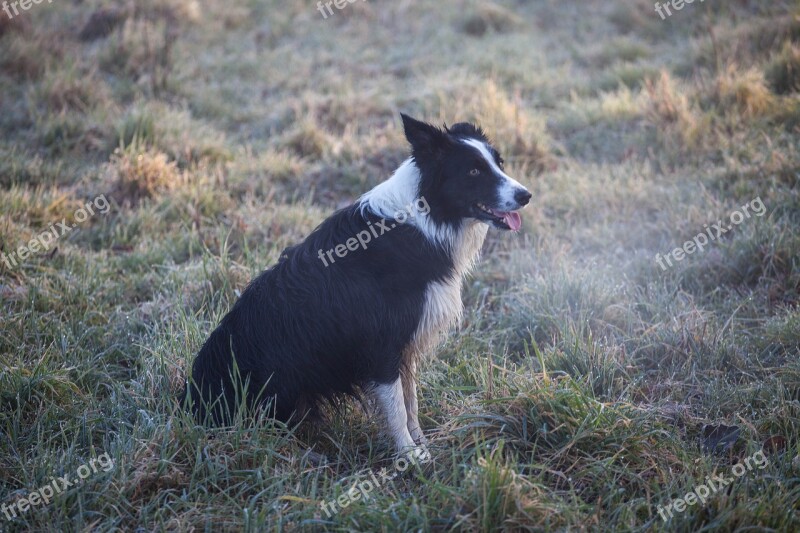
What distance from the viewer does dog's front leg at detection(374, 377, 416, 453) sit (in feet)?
11.6

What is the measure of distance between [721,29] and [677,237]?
17.4 feet

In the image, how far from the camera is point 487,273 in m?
5.61

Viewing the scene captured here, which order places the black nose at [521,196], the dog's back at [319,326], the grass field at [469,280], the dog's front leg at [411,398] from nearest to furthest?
the grass field at [469,280] → the dog's back at [319,326] → the black nose at [521,196] → the dog's front leg at [411,398]

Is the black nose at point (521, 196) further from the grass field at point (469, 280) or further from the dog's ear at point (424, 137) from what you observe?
the grass field at point (469, 280)

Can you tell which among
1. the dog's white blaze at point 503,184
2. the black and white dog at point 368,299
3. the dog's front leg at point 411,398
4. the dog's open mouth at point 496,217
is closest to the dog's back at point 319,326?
the black and white dog at point 368,299

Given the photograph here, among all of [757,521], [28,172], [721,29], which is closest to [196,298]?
[28,172]

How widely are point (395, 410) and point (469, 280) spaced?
7.05 ft

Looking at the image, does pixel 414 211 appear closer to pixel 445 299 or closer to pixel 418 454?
pixel 445 299

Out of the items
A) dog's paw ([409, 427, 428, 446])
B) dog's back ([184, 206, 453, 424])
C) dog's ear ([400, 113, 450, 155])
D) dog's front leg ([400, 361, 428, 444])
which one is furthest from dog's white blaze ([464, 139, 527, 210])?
dog's paw ([409, 427, 428, 446])

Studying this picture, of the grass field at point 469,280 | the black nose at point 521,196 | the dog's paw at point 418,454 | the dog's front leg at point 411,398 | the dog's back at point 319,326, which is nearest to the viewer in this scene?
the grass field at point 469,280

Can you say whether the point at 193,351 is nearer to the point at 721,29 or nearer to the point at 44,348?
the point at 44,348

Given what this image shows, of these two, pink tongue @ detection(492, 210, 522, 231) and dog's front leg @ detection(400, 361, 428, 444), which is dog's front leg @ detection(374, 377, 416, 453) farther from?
pink tongue @ detection(492, 210, 522, 231)

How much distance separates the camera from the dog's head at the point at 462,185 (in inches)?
144

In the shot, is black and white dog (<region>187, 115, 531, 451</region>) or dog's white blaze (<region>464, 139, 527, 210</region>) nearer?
black and white dog (<region>187, 115, 531, 451</region>)
